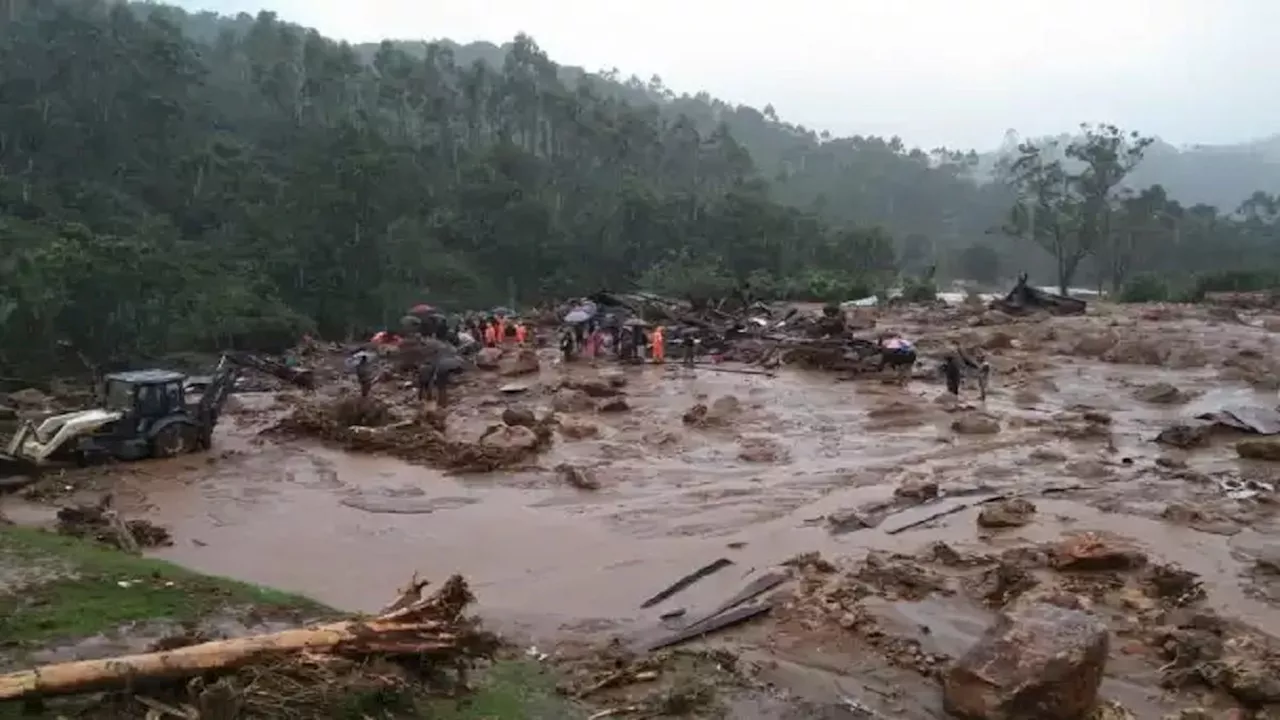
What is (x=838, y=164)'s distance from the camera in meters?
123

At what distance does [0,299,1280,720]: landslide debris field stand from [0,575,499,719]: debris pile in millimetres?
1391

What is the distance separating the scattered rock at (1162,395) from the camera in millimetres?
23375

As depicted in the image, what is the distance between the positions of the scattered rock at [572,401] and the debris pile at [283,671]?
48.5ft

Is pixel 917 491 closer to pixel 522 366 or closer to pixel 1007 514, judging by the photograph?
pixel 1007 514

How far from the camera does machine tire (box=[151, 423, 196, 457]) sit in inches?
686

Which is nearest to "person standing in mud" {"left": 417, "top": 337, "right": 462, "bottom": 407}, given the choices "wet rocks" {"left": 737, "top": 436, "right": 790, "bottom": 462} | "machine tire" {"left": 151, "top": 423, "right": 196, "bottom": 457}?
"machine tire" {"left": 151, "top": 423, "right": 196, "bottom": 457}

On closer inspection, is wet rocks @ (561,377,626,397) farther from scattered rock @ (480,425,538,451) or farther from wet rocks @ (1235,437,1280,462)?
wet rocks @ (1235,437,1280,462)

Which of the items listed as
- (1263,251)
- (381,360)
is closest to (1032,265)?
(1263,251)

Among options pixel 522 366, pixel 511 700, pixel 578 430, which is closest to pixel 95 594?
pixel 511 700

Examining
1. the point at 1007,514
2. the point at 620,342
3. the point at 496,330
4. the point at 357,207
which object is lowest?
the point at 1007,514

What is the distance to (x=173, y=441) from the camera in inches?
698

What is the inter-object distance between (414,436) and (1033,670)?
1317 cm

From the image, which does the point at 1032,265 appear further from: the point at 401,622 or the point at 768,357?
the point at 401,622

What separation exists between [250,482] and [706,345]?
16.6 metres
